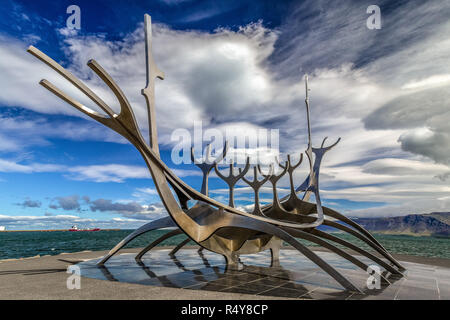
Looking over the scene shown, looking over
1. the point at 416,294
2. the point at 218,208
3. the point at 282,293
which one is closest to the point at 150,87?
the point at 218,208

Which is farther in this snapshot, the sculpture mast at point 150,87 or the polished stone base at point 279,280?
the sculpture mast at point 150,87

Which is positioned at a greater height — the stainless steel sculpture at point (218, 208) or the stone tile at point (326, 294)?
the stainless steel sculpture at point (218, 208)

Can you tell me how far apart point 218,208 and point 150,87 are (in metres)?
5.80

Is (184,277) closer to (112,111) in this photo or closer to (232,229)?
(232,229)

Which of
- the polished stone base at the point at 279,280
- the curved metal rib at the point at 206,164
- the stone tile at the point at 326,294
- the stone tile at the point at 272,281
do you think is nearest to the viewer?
the stone tile at the point at 326,294

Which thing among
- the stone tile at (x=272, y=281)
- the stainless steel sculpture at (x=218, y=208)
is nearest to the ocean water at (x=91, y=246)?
the stainless steel sculpture at (x=218, y=208)

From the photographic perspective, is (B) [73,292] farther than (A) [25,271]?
No

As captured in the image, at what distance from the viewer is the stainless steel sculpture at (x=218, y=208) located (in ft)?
29.9

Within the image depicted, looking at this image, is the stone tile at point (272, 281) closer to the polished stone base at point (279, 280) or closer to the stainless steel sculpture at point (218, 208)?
the polished stone base at point (279, 280)

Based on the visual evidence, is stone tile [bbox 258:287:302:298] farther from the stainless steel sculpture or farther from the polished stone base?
the stainless steel sculpture

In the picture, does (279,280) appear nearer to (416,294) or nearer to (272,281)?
(272,281)

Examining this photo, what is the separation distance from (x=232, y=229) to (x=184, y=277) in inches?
116
